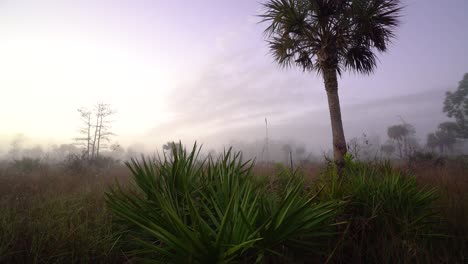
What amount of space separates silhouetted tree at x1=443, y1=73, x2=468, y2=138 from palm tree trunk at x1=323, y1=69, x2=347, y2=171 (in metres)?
50.5

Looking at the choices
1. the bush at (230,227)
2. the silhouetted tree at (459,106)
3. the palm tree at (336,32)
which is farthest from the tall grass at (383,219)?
the silhouetted tree at (459,106)

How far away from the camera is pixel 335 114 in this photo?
7645mm

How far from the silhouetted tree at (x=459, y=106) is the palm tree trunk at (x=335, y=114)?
50.5m

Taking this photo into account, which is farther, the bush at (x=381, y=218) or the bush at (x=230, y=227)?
the bush at (x=381, y=218)

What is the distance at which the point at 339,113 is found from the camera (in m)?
7.66

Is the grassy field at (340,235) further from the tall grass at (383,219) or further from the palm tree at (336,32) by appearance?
the palm tree at (336,32)

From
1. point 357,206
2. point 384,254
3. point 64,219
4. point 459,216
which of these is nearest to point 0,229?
point 64,219

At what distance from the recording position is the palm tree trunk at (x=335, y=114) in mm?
7387

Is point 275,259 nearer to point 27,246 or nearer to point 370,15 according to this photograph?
point 27,246

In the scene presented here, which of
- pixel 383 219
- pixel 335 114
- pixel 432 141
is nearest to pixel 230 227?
pixel 383 219

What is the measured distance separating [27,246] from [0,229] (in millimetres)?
699

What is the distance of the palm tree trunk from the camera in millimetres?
7387

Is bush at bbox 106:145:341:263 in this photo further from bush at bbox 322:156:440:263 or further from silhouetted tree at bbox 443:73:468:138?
silhouetted tree at bbox 443:73:468:138

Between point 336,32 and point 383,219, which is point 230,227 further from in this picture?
point 336,32
